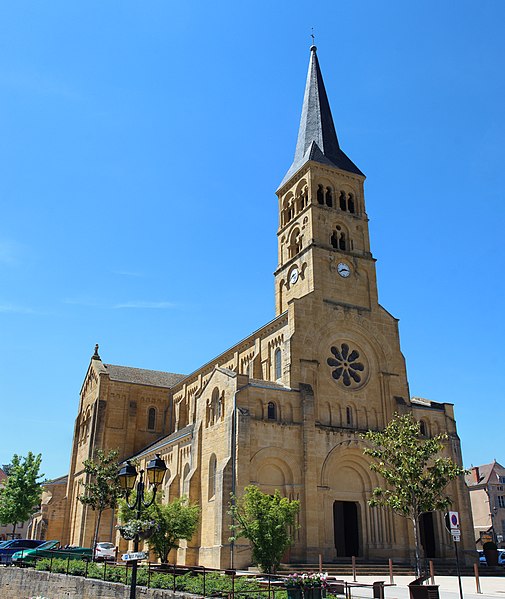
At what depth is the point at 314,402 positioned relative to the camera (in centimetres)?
4106

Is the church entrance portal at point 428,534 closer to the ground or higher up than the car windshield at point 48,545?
higher up

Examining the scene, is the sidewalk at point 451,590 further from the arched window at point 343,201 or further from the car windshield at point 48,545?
the arched window at point 343,201

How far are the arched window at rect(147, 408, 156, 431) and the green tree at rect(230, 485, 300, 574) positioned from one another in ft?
120

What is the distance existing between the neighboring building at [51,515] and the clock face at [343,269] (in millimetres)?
39027

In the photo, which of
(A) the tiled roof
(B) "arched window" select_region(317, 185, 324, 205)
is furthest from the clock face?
→ (A) the tiled roof

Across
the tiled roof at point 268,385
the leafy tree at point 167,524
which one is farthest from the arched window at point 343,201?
the leafy tree at point 167,524

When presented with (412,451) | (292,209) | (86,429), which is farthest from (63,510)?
(412,451)

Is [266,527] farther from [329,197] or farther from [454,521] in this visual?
[329,197]

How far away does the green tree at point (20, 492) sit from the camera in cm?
5484

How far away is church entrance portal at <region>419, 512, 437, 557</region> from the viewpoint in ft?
138

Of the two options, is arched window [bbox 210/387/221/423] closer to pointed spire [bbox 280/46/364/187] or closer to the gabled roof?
pointed spire [bbox 280/46/364/187]

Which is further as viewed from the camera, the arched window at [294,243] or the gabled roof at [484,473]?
the gabled roof at [484,473]

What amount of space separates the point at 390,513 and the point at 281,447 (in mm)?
9591

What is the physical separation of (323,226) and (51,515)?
143 ft
